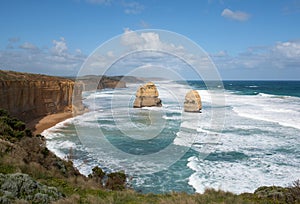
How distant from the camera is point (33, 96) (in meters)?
29.3

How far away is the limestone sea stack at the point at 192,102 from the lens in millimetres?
35344

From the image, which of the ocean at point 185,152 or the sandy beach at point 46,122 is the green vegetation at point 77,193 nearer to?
the ocean at point 185,152

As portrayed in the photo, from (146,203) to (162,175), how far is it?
7115 mm

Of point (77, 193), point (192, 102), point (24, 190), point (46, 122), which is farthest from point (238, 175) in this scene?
point (192, 102)

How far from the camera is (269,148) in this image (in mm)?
18297

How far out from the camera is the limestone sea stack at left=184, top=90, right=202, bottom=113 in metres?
35.3

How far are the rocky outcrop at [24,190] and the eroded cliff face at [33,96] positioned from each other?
19.6 meters

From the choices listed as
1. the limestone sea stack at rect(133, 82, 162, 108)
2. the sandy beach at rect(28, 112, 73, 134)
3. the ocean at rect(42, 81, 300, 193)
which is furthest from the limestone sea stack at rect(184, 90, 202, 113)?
the sandy beach at rect(28, 112, 73, 134)

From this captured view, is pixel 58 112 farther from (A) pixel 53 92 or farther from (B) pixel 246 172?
(B) pixel 246 172

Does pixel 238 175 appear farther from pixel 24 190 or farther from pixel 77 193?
pixel 24 190

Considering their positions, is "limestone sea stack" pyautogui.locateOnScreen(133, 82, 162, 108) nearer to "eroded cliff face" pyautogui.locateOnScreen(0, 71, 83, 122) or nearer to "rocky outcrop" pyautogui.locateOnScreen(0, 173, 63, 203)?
"eroded cliff face" pyautogui.locateOnScreen(0, 71, 83, 122)

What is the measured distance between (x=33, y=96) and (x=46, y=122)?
337cm

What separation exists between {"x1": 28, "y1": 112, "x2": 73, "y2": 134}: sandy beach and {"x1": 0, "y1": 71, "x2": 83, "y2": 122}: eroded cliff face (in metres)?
0.77

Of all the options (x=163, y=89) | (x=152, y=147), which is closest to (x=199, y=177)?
(x=152, y=147)
